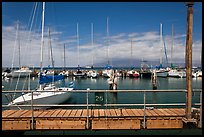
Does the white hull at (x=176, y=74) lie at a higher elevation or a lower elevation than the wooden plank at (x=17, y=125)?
lower

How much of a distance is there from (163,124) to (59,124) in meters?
3.55

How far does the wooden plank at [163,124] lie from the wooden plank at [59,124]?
229 centimetres

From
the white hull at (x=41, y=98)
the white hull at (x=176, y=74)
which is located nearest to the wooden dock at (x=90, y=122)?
the white hull at (x=41, y=98)

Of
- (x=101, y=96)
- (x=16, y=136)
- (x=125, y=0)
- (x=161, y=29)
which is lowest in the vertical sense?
(x=16, y=136)

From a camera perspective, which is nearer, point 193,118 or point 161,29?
point 193,118

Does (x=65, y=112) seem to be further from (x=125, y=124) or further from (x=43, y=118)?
(x=125, y=124)

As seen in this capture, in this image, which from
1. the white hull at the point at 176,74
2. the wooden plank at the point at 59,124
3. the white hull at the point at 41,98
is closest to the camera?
the wooden plank at the point at 59,124

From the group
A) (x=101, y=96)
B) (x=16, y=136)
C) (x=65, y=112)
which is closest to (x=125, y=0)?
(x=101, y=96)

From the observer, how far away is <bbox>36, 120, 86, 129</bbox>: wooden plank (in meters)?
7.77

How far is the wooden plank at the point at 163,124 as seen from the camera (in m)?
7.80

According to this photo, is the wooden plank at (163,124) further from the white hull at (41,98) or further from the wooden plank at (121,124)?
the white hull at (41,98)

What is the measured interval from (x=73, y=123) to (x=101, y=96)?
56.4 inches

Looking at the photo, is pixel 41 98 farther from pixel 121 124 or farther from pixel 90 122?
pixel 121 124

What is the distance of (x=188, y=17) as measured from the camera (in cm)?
703
